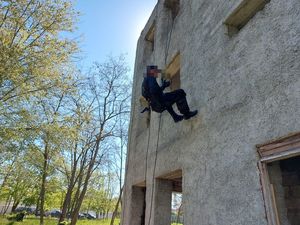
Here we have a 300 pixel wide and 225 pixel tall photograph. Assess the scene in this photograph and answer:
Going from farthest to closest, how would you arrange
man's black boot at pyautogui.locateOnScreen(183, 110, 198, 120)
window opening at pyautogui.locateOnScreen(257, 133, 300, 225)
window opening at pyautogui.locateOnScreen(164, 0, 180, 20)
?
window opening at pyautogui.locateOnScreen(164, 0, 180, 20), man's black boot at pyautogui.locateOnScreen(183, 110, 198, 120), window opening at pyautogui.locateOnScreen(257, 133, 300, 225)

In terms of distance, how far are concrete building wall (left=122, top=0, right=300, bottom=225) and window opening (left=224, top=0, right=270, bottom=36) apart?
118 millimetres

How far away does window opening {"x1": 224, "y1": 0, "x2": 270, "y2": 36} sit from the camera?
3.80 m

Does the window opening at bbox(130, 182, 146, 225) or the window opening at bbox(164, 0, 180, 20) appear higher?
the window opening at bbox(164, 0, 180, 20)

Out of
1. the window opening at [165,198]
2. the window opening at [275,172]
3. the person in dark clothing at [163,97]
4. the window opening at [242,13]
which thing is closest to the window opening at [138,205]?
the window opening at [165,198]

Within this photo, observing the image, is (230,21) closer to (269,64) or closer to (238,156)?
(269,64)

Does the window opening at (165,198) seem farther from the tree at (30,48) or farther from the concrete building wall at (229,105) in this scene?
the tree at (30,48)

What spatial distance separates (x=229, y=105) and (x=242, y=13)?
159cm

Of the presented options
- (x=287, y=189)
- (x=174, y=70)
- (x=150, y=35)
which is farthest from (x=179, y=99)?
(x=150, y=35)

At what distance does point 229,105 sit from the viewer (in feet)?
12.1

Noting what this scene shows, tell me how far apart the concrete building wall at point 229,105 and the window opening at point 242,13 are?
0.12 metres

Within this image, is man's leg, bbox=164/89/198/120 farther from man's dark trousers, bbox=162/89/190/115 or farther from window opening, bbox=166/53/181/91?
window opening, bbox=166/53/181/91

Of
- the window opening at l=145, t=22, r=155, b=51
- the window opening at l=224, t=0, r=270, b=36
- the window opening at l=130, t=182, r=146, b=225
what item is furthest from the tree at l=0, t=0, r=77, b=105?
the window opening at l=224, t=0, r=270, b=36

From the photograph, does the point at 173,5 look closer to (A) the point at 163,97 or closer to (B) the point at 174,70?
(B) the point at 174,70

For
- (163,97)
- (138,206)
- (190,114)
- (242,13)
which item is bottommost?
(138,206)
